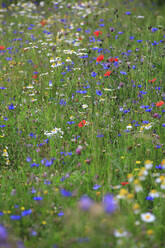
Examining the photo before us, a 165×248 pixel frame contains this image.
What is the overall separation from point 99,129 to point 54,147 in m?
0.42

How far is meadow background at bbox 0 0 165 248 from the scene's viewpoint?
1.76 metres

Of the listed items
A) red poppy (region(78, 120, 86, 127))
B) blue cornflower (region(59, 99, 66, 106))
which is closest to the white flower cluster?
red poppy (region(78, 120, 86, 127))

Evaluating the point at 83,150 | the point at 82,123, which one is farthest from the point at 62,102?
the point at 83,150

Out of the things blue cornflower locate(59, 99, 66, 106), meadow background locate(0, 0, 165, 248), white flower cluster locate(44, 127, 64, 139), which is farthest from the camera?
blue cornflower locate(59, 99, 66, 106)

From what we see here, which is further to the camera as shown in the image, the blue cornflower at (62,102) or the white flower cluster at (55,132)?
the blue cornflower at (62,102)

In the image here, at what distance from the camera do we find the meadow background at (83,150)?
176 cm

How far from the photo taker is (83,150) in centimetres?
272

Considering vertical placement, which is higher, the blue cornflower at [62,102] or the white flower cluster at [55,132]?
the blue cornflower at [62,102]

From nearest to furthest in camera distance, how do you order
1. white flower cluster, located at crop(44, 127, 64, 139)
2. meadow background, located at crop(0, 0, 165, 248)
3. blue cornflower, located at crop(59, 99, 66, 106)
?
meadow background, located at crop(0, 0, 165, 248)
white flower cluster, located at crop(44, 127, 64, 139)
blue cornflower, located at crop(59, 99, 66, 106)

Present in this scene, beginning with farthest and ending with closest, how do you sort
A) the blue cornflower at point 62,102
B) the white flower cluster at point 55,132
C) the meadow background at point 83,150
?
the blue cornflower at point 62,102 < the white flower cluster at point 55,132 < the meadow background at point 83,150

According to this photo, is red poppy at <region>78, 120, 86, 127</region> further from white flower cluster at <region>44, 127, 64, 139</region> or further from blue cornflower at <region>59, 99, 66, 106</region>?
blue cornflower at <region>59, 99, 66, 106</region>

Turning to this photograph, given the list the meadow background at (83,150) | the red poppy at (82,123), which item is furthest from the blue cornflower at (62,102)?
the red poppy at (82,123)

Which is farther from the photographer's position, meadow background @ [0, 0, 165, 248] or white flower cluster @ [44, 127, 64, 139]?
white flower cluster @ [44, 127, 64, 139]

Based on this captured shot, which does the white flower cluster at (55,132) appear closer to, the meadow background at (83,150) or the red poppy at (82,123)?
the meadow background at (83,150)
